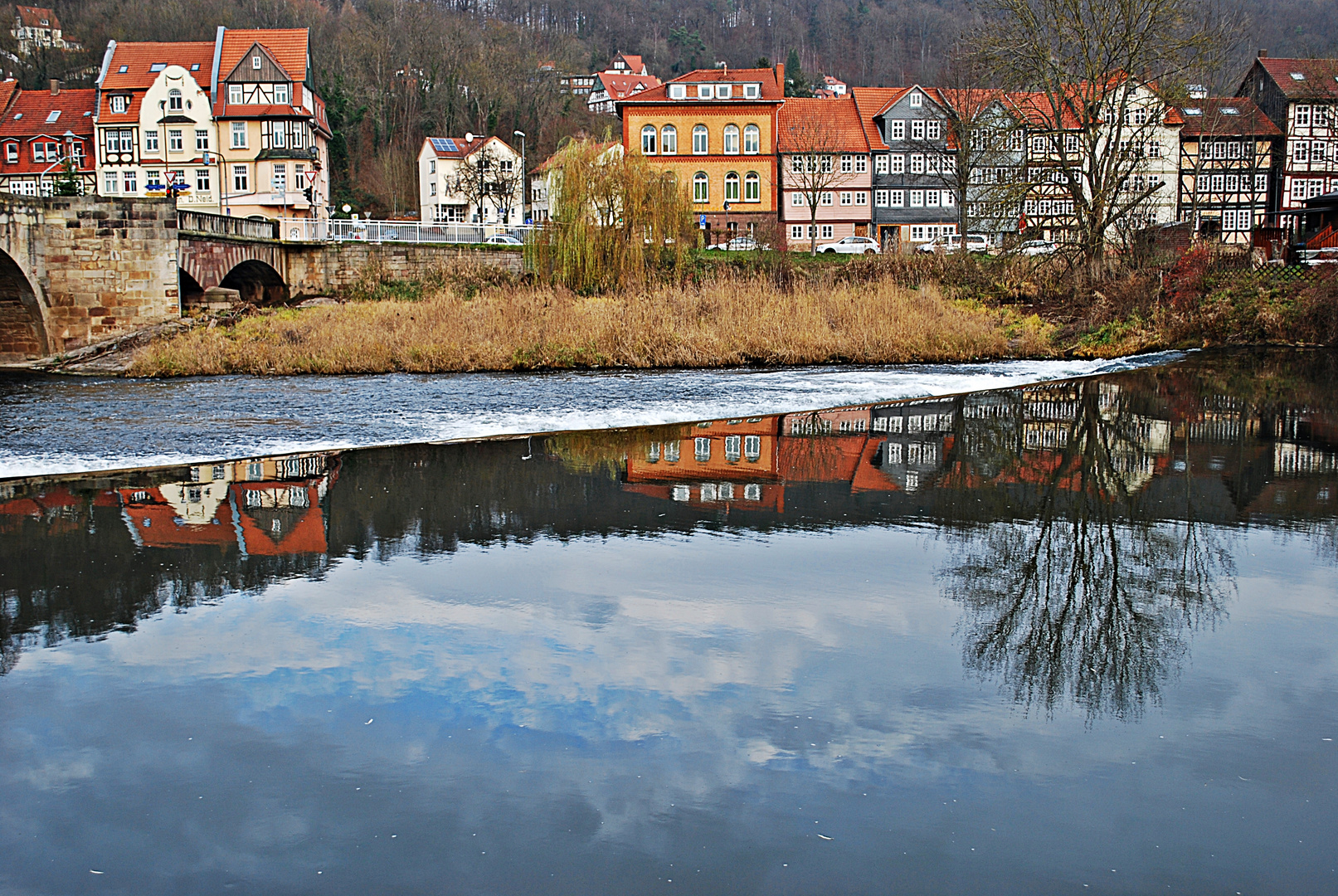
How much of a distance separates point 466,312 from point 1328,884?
2600 cm

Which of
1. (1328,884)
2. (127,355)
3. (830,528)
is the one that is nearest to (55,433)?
(830,528)

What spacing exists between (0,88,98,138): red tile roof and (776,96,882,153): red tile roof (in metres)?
41.0

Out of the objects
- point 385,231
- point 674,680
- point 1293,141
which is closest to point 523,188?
point 385,231

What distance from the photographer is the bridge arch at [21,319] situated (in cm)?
3130

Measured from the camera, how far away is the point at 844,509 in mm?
11031

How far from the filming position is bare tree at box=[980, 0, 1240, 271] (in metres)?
30.9

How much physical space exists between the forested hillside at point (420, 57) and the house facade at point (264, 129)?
1007 cm

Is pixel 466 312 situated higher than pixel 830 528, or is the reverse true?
pixel 466 312

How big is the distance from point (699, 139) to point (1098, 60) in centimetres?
3550

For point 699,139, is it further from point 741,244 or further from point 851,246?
point 741,244

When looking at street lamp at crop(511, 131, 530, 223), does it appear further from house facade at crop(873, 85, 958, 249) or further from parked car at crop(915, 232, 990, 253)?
parked car at crop(915, 232, 990, 253)

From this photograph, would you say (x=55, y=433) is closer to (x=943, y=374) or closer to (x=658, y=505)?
(x=658, y=505)

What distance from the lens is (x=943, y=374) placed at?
2366cm

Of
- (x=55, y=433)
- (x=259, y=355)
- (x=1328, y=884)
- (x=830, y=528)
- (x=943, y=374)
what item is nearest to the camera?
(x=1328, y=884)
